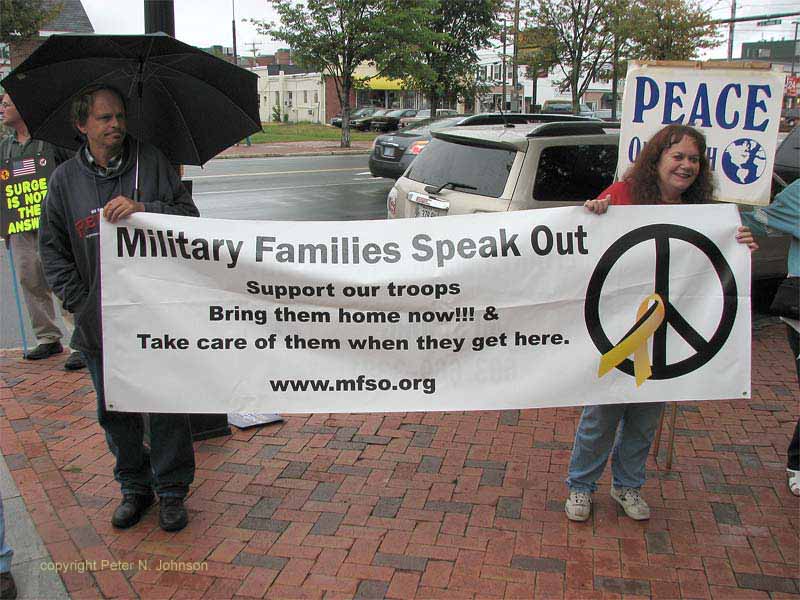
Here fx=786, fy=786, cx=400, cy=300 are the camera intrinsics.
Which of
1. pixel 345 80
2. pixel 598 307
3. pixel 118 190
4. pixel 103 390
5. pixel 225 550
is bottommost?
pixel 225 550

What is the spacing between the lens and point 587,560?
3385 mm

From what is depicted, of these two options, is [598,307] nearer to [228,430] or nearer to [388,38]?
[228,430]

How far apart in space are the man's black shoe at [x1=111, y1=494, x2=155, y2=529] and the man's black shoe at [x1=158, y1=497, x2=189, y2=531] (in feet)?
0.43

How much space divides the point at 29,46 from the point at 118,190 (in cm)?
3485

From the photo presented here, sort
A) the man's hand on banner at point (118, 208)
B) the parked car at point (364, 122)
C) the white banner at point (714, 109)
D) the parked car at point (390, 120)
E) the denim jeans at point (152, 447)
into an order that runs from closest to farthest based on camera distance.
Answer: the man's hand on banner at point (118, 208) < the denim jeans at point (152, 447) < the white banner at point (714, 109) < the parked car at point (390, 120) < the parked car at point (364, 122)

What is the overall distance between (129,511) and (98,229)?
132 centimetres

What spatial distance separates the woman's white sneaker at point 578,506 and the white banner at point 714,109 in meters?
1.78

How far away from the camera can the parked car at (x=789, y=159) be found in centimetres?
747

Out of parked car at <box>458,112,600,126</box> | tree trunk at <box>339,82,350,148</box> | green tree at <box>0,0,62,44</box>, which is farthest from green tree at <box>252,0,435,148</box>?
parked car at <box>458,112,600,126</box>

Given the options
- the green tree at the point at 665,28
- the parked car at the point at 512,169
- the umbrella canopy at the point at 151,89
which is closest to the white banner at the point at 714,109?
the parked car at the point at 512,169

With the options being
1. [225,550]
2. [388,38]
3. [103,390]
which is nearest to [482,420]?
[225,550]

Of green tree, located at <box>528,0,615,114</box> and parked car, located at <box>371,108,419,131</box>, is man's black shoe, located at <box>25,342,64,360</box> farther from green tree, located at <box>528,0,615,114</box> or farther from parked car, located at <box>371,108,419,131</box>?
parked car, located at <box>371,108,419,131</box>

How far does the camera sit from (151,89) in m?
3.79

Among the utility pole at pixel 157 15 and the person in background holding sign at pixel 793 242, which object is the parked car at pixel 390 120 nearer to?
the utility pole at pixel 157 15
